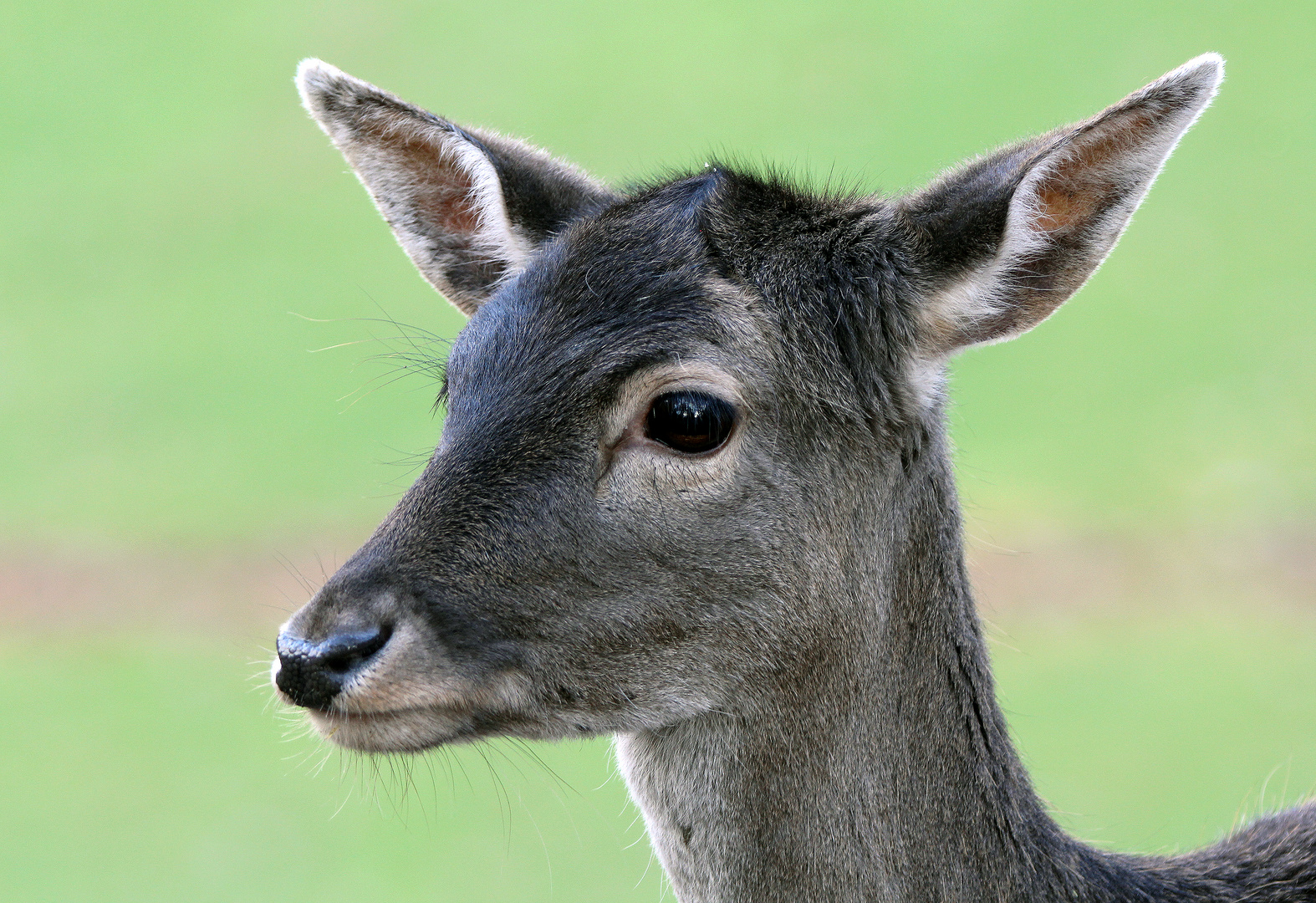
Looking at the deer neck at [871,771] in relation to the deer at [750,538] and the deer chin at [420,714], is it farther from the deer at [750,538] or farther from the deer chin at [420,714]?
the deer chin at [420,714]

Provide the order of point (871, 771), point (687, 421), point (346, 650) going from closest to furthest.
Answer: point (346, 650), point (687, 421), point (871, 771)

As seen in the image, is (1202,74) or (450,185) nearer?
(1202,74)

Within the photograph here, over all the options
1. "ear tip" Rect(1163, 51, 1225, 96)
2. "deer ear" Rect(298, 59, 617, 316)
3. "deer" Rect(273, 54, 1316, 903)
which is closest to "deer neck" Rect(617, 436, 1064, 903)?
"deer" Rect(273, 54, 1316, 903)

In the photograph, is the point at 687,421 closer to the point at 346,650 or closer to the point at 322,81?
the point at 346,650

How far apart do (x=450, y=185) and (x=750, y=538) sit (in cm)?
191

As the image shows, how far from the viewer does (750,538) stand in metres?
4.10

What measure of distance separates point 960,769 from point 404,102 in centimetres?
294

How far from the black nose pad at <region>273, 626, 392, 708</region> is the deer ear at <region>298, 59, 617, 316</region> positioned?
5.88 feet

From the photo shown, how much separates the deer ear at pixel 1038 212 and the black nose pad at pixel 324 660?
74.6 inches

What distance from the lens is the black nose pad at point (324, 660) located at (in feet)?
12.2

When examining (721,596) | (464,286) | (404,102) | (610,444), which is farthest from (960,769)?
(404,102)

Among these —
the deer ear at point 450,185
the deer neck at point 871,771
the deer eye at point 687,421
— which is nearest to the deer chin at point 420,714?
the deer neck at point 871,771

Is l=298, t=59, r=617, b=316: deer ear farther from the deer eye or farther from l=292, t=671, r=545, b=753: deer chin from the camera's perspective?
l=292, t=671, r=545, b=753: deer chin

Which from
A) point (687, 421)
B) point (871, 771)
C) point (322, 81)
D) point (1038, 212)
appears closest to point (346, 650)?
point (687, 421)
